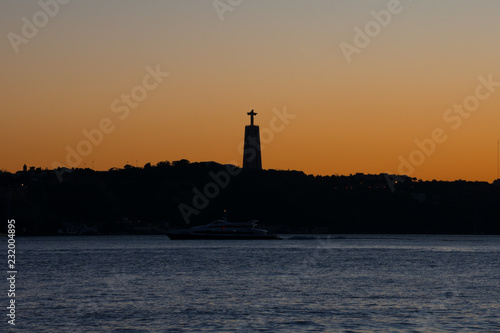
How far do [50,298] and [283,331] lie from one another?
1996 centimetres

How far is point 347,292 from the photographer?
2443 inches

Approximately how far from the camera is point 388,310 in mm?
50219

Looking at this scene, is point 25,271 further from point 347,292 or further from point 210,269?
point 347,292

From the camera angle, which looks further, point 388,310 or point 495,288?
point 495,288

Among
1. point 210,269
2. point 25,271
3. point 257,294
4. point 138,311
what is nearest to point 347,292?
point 257,294

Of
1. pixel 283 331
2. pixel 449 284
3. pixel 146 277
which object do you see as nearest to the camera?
pixel 283 331

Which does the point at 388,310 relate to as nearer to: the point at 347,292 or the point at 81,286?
the point at 347,292

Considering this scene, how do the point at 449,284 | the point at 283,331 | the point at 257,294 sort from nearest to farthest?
1. the point at 283,331
2. the point at 257,294
3. the point at 449,284

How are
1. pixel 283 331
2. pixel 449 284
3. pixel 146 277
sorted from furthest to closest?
pixel 146 277 → pixel 449 284 → pixel 283 331

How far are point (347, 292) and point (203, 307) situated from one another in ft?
46.6

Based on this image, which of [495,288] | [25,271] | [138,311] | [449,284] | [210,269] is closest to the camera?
[138,311]

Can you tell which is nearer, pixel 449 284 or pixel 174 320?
pixel 174 320

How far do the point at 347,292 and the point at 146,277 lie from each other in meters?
21.5

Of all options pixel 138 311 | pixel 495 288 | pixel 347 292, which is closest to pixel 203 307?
pixel 138 311
